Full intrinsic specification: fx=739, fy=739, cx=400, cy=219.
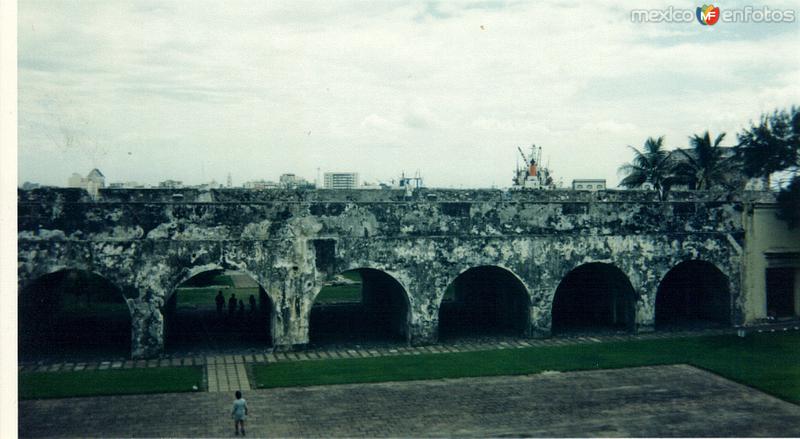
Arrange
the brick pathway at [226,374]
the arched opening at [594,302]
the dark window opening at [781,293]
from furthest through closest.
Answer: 1. the dark window opening at [781,293]
2. the arched opening at [594,302]
3. the brick pathway at [226,374]

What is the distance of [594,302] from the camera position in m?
25.5

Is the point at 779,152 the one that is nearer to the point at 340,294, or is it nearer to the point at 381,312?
the point at 381,312

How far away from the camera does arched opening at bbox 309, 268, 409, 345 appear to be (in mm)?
21922

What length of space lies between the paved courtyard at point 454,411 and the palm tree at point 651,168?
16.0 meters

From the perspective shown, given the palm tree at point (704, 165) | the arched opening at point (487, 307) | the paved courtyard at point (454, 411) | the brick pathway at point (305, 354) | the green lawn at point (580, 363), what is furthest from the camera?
the palm tree at point (704, 165)

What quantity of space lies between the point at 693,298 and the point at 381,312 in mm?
10960

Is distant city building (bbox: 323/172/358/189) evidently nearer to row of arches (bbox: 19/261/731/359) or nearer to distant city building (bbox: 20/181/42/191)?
row of arches (bbox: 19/261/731/359)

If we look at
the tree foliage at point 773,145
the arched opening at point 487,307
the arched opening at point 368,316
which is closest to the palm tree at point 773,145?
the tree foliage at point 773,145

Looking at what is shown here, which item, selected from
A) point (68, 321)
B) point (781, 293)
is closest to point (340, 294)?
point (68, 321)

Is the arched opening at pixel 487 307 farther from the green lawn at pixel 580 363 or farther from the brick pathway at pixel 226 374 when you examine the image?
the brick pathway at pixel 226 374

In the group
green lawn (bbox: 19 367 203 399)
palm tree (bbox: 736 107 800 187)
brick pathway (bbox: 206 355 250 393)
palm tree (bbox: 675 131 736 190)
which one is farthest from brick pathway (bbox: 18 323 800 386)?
palm tree (bbox: 675 131 736 190)

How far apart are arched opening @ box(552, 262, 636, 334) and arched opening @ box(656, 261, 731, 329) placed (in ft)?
4.56

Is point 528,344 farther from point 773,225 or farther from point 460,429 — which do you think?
point 773,225

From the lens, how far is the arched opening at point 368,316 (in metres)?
21.9
